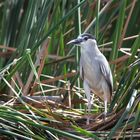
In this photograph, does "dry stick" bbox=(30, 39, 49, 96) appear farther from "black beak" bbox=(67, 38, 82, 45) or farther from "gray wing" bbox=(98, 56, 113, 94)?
"gray wing" bbox=(98, 56, 113, 94)

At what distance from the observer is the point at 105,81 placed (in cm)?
424

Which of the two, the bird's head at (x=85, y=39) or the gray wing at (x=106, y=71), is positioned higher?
the bird's head at (x=85, y=39)

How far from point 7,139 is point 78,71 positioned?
1.06 m

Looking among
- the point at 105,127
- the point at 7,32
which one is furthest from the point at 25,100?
the point at 7,32

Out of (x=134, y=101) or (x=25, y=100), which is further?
(x=25, y=100)

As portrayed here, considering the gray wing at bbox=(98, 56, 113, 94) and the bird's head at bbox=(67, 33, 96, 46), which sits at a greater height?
the bird's head at bbox=(67, 33, 96, 46)

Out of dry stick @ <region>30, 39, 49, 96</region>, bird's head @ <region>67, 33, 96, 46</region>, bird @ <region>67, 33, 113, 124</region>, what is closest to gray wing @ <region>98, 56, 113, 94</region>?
bird @ <region>67, 33, 113, 124</region>

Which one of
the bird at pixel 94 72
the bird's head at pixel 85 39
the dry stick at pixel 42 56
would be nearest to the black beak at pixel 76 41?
the bird's head at pixel 85 39

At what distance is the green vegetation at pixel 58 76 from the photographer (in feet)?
11.1

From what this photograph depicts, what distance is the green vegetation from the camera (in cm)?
339

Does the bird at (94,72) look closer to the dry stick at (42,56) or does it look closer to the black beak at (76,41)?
the black beak at (76,41)

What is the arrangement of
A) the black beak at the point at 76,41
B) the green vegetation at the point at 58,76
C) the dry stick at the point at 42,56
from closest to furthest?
1. the green vegetation at the point at 58,76
2. the black beak at the point at 76,41
3. the dry stick at the point at 42,56

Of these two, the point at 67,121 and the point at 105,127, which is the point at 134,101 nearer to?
the point at 105,127

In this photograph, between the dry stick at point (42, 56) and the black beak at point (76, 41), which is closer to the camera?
the black beak at point (76, 41)
